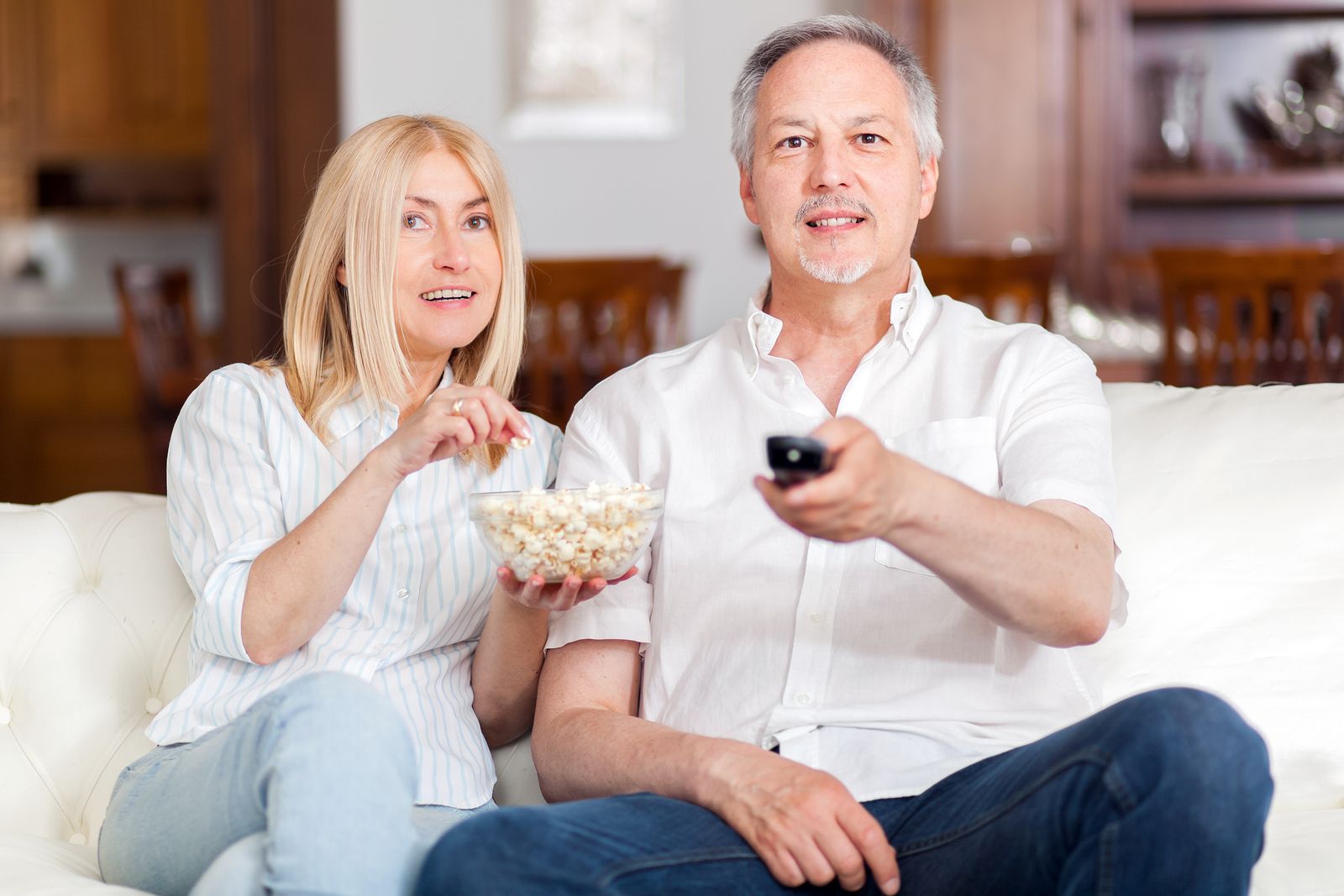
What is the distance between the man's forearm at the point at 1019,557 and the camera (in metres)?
1.22

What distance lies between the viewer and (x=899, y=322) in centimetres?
163

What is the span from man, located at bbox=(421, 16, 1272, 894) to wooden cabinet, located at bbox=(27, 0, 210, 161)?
15.3 ft

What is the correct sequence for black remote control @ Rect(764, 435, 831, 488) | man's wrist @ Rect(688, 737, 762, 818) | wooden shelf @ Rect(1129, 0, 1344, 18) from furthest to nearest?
1. wooden shelf @ Rect(1129, 0, 1344, 18)
2. man's wrist @ Rect(688, 737, 762, 818)
3. black remote control @ Rect(764, 435, 831, 488)

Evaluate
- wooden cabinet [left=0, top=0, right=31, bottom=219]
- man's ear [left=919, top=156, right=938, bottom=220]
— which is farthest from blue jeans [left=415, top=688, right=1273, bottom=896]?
wooden cabinet [left=0, top=0, right=31, bottom=219]

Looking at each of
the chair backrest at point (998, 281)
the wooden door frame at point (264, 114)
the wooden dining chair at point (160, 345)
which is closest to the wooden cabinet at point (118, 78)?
the wooden door frame at point (264, 114)

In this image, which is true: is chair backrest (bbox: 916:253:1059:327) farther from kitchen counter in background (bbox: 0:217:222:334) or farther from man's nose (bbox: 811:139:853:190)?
kitchen counter in background (bbox: 0:217:222:334)

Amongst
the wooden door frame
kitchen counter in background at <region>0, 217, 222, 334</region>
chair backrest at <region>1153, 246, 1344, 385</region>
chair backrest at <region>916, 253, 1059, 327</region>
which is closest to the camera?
chair backrest at <region>1153, 246, 1344, 385</region>

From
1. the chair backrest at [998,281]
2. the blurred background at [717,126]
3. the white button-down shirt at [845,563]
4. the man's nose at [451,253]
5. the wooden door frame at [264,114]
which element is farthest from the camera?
the wooden door frame at [264,114]

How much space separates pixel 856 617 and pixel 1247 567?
0.54m

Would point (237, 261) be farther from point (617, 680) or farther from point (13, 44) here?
point (617, 680)

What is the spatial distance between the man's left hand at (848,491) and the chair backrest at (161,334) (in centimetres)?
250

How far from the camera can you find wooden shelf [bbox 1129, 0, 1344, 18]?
4258mm

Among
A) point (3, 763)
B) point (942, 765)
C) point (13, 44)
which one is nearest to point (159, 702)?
point (3, 763)

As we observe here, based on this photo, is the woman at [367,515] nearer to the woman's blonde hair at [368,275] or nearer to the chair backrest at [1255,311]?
the woman's blonde hair at [368,275]
